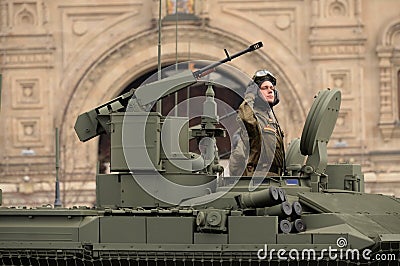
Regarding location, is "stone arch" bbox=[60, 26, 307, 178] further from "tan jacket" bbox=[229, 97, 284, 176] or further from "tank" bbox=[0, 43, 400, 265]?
"tan jacket" bbox=[229, 97, 284, 176]

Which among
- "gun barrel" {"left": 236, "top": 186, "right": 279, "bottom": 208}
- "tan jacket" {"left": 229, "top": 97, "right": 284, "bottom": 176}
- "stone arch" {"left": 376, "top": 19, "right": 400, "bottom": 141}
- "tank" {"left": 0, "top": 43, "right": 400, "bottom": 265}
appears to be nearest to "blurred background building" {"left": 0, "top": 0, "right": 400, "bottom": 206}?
"stone arch" {"left": 376, "top": 19, "right": 400, "bottom": 141}

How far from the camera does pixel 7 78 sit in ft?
145

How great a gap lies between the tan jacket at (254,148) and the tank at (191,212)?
0.22 meters

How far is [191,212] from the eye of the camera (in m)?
14.4

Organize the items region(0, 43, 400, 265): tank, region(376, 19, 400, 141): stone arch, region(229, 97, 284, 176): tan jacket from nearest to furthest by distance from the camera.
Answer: region(0, 43, 400, 265): tank < region(229, 97, 284, 176): tan jacket < region(376, 19, 400, 141): stone arch

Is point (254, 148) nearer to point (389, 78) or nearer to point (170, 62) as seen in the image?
point (170, 62)

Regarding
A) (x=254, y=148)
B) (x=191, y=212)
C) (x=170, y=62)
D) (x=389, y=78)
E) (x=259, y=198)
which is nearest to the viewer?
(x=259, y=198)

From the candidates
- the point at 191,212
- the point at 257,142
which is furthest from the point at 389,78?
the point at 191,212

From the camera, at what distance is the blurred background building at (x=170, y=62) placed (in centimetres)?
4353

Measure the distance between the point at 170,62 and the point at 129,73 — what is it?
5.26 ft

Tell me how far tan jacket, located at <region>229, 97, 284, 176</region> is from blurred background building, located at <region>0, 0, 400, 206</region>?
2739cm

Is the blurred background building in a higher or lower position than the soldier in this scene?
higher

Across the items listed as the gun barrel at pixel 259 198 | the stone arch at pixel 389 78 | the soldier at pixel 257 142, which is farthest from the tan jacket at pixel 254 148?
the stone arch at pixel 389 78

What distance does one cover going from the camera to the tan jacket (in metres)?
15.7
